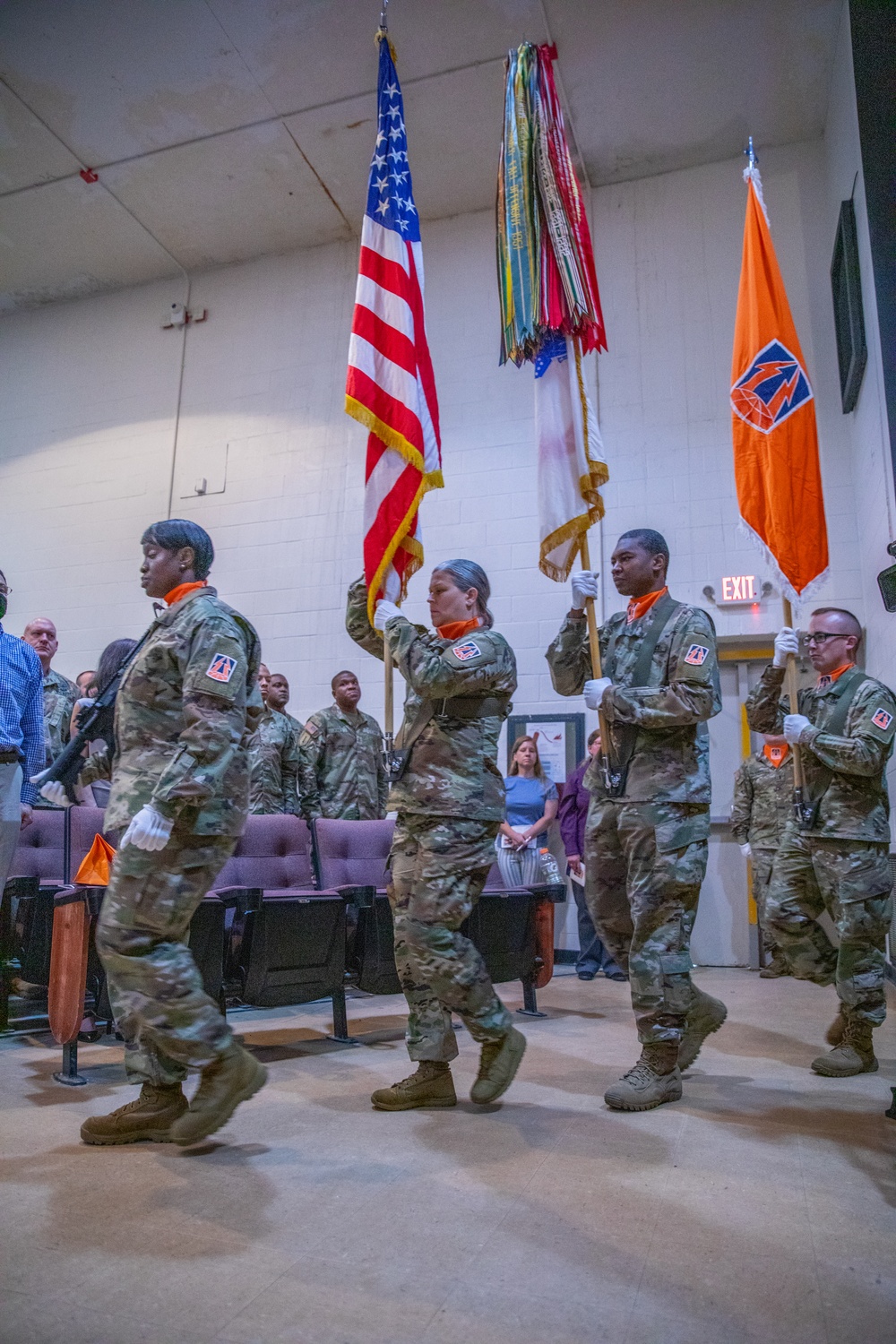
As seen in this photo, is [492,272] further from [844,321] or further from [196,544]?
[196,544]

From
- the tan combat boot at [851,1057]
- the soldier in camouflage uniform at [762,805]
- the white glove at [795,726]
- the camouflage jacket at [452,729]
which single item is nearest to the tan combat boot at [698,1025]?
the tan combat boot at [851,1057]

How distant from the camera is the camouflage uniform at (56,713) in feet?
17.4

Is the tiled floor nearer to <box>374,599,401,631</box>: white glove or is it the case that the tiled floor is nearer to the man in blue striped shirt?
the man in blue striped shirt

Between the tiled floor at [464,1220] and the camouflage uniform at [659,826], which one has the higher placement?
the camouflage uniform at [659,826]

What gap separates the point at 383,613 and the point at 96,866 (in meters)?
1.32

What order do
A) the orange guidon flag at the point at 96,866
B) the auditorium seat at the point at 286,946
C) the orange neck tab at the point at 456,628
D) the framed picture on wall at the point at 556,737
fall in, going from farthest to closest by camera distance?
the framed picture on wall at the point at 556,737 → the auditorium seat at the point at 286,946 → the orange guidon flag at the point at 96,866 → the orange neck tab at the point at 456,628

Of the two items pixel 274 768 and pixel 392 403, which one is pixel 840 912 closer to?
pixel 392 403

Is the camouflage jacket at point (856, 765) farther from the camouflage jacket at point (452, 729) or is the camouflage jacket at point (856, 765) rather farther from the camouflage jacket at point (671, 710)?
the camouflage jacket at point (452, 729)

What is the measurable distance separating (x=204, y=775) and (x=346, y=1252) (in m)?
1.03

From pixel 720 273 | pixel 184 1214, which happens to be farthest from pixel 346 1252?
pixel 720 273

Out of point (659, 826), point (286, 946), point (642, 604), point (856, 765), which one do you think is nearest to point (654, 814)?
point (659, 826)

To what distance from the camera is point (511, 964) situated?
4195 millimetres

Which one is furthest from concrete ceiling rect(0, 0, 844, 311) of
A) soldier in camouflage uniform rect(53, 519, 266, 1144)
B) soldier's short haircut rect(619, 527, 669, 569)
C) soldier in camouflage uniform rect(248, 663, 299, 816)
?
soldier in camouflage uniform rect(53, 519, 266, 1144)

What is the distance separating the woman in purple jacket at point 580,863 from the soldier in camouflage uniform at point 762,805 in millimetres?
1003
